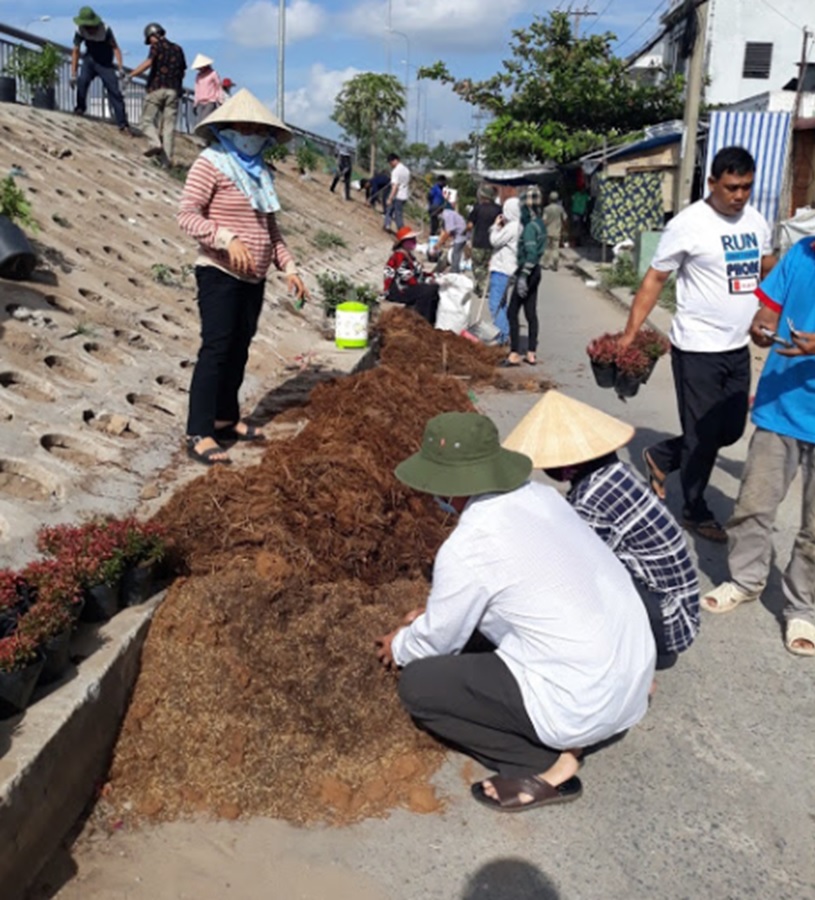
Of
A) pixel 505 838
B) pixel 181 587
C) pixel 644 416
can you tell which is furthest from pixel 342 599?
pixel 644 416

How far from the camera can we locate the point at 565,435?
3.52 meters

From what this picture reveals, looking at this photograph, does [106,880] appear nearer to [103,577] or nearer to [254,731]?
[254,731]

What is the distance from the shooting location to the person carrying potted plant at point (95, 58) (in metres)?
14.2

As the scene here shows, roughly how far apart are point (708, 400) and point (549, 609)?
268cm

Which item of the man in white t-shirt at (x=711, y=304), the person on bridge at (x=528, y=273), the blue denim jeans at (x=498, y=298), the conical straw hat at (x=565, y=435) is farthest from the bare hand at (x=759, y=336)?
the blue denim jeans at (x=498, y=298)

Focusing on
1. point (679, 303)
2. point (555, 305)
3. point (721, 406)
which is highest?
point (679, 303)

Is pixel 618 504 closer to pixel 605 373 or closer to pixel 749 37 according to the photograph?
pixel 605 373

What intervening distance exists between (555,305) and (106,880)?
48.6ft

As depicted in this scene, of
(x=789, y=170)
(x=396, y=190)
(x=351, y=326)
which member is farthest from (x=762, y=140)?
(x=351, y=326)

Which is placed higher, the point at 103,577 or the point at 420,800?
the point at 103,577

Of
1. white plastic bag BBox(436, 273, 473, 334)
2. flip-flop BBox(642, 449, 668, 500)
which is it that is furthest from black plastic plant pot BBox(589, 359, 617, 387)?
white plastic bag BBox(436, 273, 473, 334)

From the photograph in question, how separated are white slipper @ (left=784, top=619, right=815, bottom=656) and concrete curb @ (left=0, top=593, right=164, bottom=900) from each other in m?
2.82

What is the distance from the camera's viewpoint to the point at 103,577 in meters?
3.40

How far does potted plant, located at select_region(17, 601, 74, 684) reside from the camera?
2908mm
